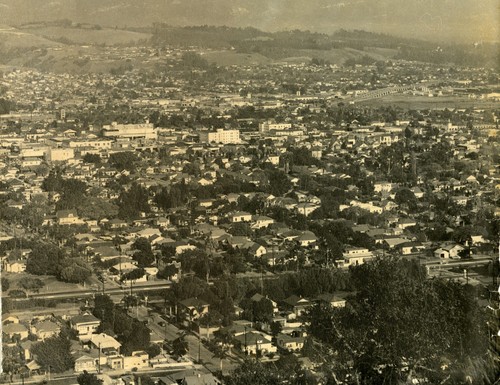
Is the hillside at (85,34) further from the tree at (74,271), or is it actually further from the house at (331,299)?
the house at (331,299)

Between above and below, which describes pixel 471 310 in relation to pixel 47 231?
above

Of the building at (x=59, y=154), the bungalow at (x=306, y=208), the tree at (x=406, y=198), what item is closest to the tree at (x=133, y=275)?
the bungalow at (x=306, y=208)

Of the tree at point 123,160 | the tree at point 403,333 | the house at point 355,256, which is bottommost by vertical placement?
the house at point 355,256

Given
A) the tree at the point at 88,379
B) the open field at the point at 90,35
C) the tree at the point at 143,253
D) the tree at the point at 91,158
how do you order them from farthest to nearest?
the tree at the point at 91,158 < the open field at the point at 90,35 < the tree at the point at 143,253 < the tree at the point at 88,379

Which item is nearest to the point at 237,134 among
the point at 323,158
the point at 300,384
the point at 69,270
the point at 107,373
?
the point at 323,158

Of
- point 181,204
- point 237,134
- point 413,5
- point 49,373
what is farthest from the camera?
point 237,134

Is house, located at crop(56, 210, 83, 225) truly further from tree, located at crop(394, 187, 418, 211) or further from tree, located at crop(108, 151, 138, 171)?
tree, located at crop(394, 187, 418, 211)

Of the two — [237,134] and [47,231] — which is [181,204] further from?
[237,134]
